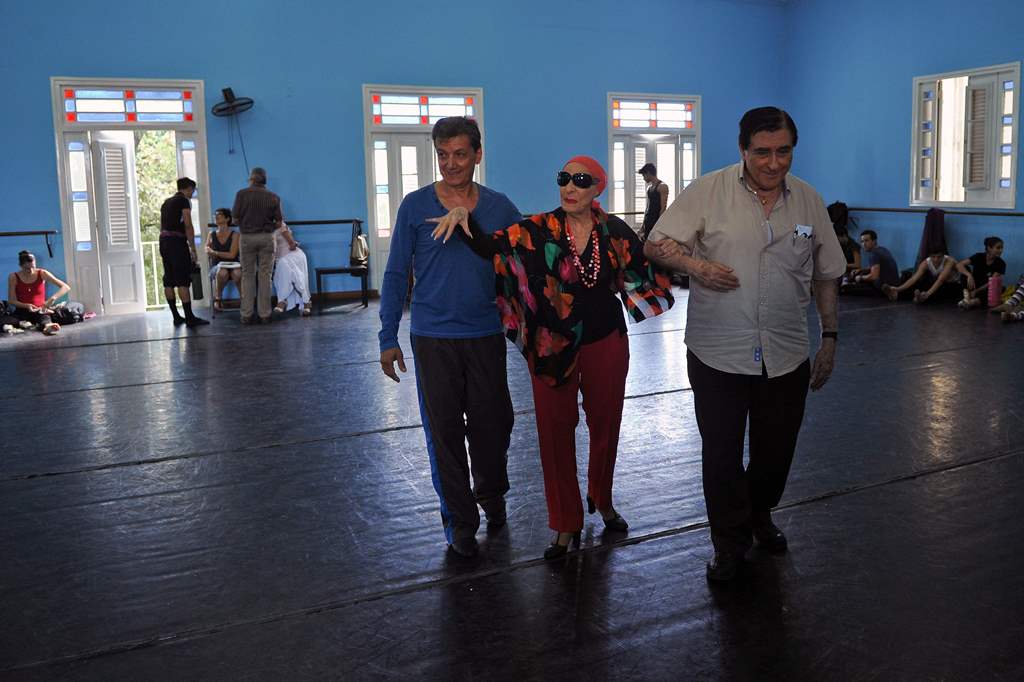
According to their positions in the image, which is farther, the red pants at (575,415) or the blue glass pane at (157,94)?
the blue glass pane at (157,94)

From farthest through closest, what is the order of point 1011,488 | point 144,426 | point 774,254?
point 144,426
point 1011,488
point 774,254

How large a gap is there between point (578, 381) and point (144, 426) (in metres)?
3.02

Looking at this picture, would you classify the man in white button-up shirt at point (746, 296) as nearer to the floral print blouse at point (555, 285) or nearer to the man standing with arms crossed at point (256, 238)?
the floral print blouse at point (555, 285)

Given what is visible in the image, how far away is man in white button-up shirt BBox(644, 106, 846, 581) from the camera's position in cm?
275

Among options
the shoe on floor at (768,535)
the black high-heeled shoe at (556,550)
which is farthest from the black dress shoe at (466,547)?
the shoe on floor at (768,535)

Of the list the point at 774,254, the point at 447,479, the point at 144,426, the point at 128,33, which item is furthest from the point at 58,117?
the point at 774,254

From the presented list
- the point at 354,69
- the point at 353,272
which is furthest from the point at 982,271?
the point at 354,69

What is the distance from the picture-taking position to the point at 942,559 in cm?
299

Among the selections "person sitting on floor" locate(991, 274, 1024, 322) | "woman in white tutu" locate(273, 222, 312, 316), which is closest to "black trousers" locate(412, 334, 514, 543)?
"person sitting on floor" locate(991, 274, 1024, 322)

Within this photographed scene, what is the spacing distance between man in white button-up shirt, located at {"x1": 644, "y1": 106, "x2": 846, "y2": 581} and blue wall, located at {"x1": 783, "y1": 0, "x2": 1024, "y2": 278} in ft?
26.2

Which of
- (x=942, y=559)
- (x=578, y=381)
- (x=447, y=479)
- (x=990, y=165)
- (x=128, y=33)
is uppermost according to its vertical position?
(x=128, y=33)

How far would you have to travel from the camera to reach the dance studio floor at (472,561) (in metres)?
2.45

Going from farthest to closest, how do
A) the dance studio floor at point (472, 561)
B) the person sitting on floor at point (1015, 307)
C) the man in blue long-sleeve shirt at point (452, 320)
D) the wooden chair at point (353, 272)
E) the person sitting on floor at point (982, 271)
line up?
1. the wooden chair at point (353, 272)
2. the person sitting on floor at point (982, 271)
3. the person sitting on floor at point (1015, 307)
4. the man in blue long-sleeve shirt at point (452, 320)
5. the dance studio floor at point (472, 561)

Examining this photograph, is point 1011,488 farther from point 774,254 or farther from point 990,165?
point 990,165
